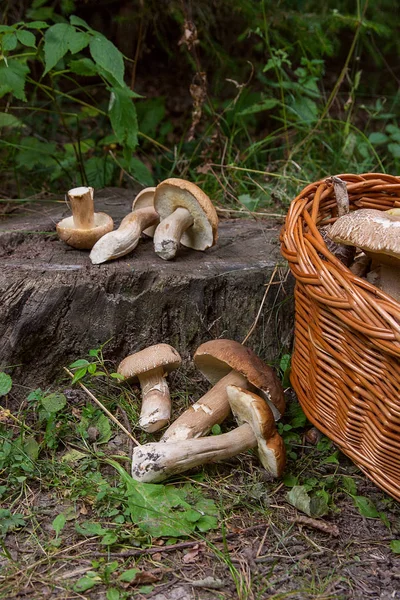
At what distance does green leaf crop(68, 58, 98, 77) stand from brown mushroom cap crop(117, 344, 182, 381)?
155 centimetres

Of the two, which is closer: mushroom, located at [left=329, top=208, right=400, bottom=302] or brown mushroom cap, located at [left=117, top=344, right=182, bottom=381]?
mushroom, located at [left=329, top=208, right=400, bottom=302]

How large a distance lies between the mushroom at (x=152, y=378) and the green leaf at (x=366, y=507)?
79cm

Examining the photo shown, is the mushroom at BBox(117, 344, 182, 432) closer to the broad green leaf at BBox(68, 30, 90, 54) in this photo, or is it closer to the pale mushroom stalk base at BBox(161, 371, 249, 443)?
the pale mushroom stalk base at BBox(161, 371, 249, 443)

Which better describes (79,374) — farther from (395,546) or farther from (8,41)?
(8,41)

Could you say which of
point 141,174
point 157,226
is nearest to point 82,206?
point 157,226

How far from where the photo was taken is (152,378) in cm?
263

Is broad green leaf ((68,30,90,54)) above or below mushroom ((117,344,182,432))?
above

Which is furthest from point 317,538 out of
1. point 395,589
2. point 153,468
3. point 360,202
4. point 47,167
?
point 47,167

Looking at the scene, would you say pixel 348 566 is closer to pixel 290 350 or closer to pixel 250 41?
pixel 290 350

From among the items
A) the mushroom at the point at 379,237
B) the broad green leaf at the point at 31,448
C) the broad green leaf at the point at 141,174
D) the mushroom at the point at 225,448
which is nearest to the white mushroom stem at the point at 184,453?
the mushroom at the point at 225,448

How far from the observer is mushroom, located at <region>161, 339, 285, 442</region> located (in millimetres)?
2389

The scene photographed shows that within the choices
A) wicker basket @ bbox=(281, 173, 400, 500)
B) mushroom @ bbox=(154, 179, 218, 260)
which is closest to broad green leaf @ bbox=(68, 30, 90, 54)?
mushroom @ bbox=(154, 179, 218, 260)

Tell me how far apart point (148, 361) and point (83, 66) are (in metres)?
1.71

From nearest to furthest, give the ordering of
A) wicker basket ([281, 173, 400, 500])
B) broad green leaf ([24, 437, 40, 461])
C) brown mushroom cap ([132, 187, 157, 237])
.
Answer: wicker basket ([281, 173, 400, 500]) → broad green leaf ([24, 437, 40, 461]) → brown mushroom cap ([132, 187, 157, 237])
